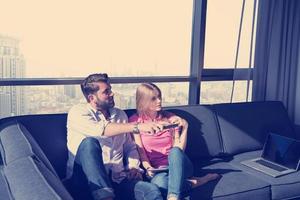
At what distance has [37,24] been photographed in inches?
118

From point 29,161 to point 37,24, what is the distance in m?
1.59

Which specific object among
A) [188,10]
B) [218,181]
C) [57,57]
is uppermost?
[188,10]

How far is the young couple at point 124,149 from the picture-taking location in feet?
7.01

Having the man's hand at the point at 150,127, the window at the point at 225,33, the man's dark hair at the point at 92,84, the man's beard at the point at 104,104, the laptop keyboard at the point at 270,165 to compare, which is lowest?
the laptop keyboard at the point at 270,165

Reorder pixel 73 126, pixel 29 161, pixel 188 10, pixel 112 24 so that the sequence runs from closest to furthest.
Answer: pixel 29 161 → pixel 73 126 → pixel 112 24 → pixel 188 10

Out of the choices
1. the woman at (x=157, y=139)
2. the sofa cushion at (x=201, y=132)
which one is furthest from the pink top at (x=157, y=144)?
the sofa cushion at (x=201, y=132)

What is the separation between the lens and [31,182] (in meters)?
1.49

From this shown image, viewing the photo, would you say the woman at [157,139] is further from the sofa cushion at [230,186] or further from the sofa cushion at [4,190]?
the sofa cushion at [4,190]

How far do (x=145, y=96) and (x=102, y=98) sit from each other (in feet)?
1.12

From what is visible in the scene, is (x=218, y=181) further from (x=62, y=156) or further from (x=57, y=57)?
(x=57, y=57)

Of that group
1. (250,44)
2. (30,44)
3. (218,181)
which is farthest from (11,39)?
(250,44)

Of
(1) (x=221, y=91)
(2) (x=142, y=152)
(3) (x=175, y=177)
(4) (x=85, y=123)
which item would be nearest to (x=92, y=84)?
(4) (x=85, y=123)

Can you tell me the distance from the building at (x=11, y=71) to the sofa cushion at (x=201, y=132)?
1.20 m

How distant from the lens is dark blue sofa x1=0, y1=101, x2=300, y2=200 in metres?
1.62
